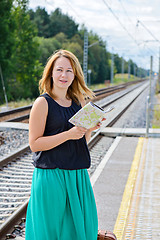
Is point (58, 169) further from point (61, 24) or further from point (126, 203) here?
point (61, 24)

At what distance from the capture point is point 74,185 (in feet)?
6.81

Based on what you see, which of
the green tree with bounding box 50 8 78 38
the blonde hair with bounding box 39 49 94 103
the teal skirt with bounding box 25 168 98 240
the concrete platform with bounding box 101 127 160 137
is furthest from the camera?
the green tree with bounding box 50 8 78 38

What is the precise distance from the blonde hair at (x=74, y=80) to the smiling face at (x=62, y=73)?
3cm

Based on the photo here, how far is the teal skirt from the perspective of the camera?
2043 mm

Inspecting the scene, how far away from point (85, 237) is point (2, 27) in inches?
1031

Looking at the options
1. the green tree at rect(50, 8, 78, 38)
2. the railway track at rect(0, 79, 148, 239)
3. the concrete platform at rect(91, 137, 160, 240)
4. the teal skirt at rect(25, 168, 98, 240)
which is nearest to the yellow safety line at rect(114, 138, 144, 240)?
the concrete platform at rect(91, 137, 160, 240)

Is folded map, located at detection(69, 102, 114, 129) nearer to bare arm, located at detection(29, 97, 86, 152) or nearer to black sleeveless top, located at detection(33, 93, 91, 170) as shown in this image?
bare arm, located at detection(29, 97, 86, 152)

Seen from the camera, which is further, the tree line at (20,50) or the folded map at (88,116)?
the tree line at (20,50)

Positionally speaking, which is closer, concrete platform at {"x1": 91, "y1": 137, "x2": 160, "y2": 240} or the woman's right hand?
the woman's right hand

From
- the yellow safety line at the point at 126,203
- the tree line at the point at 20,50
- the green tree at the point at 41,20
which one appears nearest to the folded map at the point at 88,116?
the yellow safety line at the point at 126,203

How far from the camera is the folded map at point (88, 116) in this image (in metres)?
1.94

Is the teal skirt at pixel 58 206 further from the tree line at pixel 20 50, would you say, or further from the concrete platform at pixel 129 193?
the tree line at pixel 20 50

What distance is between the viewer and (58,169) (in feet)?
6.86

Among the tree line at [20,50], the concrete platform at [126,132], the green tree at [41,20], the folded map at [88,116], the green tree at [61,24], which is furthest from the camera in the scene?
the green tree at [61,24]
